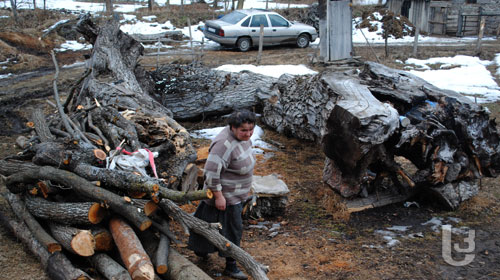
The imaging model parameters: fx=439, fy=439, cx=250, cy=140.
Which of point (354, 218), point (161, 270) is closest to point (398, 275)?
point (354, 218)

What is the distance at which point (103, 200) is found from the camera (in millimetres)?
3941

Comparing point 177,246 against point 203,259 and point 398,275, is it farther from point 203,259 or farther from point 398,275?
point 398,275

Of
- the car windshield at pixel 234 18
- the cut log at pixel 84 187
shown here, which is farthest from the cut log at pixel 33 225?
the car windshield at pixel 234 18

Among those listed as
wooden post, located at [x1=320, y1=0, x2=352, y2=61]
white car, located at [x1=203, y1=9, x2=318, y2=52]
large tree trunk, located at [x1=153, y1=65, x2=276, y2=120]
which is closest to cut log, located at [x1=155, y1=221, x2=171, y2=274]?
large tree trunk, located at [x1=153, y1=65, x2=276, y2=120]

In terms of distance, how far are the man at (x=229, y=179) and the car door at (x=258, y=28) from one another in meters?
14.5

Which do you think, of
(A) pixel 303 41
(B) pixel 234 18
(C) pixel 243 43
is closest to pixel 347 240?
(C) pixel 243 43

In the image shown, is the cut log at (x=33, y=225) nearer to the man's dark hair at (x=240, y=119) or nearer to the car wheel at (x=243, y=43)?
the man's dark hair at (x=240, y=119)

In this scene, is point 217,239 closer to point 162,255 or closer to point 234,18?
point 162,255

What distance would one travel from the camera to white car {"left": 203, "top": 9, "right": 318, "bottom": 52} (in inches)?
694

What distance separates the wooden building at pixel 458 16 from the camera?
76.2 ft

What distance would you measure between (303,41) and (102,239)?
16.5m

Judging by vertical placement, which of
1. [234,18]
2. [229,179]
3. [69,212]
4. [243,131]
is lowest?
[69,212]

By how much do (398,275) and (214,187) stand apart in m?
1.91

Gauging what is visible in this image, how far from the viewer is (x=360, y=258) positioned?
4434 millimetres
